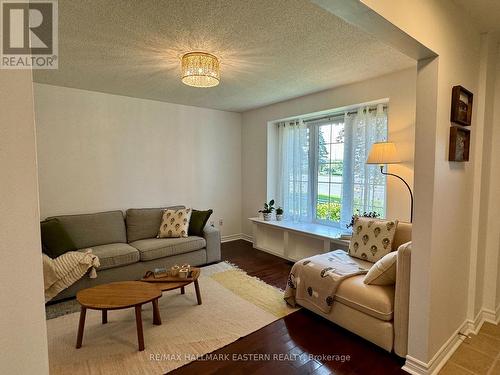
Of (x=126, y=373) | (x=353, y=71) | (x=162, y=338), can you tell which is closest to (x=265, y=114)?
(x=353, y=71)

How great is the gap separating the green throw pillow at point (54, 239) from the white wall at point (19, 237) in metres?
2.75

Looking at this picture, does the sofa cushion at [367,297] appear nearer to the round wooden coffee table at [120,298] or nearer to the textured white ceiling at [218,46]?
the round wooden coffee table at [120,298]

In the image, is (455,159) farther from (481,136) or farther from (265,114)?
(265,114)

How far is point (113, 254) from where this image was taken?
3047 mm

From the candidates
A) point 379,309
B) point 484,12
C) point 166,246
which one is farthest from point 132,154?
point 484,12

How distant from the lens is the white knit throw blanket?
8.62ft

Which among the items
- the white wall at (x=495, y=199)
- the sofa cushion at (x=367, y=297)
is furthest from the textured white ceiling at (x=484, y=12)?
the sofa cushion at (x=367, y=297)

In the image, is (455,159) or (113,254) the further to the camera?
(113,254)

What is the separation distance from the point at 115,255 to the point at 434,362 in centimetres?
307

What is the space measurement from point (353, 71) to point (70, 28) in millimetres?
2638

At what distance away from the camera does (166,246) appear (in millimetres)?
3436

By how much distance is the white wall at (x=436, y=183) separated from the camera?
5.49ft

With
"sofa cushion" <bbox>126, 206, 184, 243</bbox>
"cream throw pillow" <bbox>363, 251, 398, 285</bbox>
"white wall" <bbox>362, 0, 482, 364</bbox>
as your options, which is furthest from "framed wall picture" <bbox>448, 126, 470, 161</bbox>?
"sofa cushion" <bbox>126, 206, 184, 243</bbox>

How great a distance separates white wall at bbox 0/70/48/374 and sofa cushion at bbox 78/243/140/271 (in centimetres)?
263
